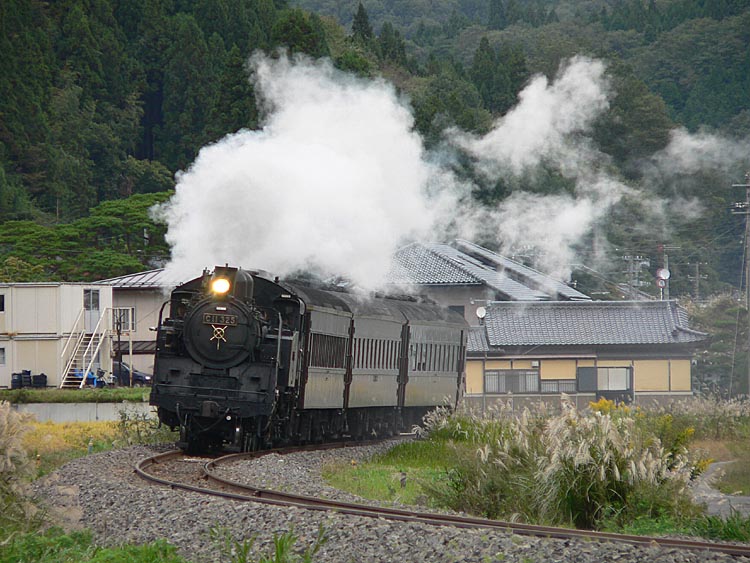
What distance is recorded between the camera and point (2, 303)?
41.9 metres

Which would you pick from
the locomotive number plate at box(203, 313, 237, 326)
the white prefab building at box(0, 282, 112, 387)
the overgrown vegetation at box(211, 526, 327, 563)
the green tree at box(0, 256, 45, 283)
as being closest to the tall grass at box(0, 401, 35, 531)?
the overgrown vegetation at box(211, 526, 327, 563)

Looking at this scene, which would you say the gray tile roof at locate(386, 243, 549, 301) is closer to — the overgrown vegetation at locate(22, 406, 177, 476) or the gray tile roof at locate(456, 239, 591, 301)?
the gray tile roof at locate(456, 239, 591, 301)

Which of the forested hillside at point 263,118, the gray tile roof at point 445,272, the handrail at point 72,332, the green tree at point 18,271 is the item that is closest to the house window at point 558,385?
the gray tile roof at point 445,272

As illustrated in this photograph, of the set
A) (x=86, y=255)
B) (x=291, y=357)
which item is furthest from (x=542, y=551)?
(x=86, y=255)

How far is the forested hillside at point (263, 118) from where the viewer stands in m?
56.8

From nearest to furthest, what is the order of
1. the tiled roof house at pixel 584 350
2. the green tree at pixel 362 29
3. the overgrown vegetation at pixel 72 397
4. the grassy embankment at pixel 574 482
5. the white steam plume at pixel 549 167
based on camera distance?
1. the grassy embankment at pixel 574 482
2. the overgrown vegetation at pixel 72 397
3. the tiled roof house at pixel 584 350
4. the white steam plume at pixel 549 167
5. the green tree at pixel 362 29

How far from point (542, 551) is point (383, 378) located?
1459cm

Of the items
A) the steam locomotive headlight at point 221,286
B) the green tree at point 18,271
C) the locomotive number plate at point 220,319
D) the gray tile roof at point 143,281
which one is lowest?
the locomotive number plate at point 220,319

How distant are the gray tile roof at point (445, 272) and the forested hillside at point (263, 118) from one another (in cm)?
233

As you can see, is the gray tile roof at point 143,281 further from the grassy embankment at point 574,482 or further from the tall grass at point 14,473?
the tall grass at point 14,473

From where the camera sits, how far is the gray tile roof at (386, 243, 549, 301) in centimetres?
4909

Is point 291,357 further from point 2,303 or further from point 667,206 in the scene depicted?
point 667,206

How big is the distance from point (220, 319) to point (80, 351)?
2680 centimetres

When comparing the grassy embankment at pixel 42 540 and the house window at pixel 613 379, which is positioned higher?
the house window at pixel 613 379
